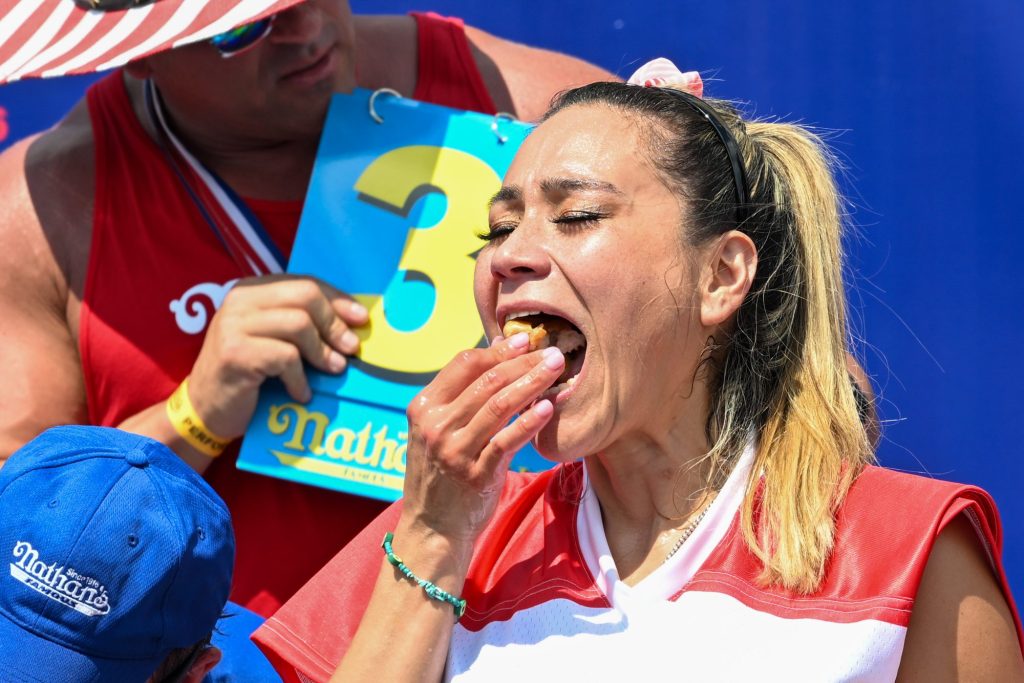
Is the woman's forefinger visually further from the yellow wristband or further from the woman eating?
the yellow wristband

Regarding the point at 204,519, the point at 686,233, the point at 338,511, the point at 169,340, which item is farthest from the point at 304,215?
the point at 686,233

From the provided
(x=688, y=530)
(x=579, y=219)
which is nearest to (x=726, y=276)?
(x=579, y=219)

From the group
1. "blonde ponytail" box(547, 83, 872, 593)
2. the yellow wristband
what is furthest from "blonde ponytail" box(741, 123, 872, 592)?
the yellow wristband

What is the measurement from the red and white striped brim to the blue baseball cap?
2.31ft

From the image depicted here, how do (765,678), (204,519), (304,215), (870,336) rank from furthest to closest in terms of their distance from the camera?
(870,336) < (304,215) < (204,519) < (765,678)

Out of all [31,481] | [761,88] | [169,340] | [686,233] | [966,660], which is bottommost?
[31,481]

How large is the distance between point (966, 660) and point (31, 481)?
1.07 m

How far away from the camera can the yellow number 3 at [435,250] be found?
82.4 inches

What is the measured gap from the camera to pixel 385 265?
84.4 inches

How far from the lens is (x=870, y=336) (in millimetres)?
2537

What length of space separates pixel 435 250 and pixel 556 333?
0.64 m

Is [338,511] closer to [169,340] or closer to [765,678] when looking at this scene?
[169,340]

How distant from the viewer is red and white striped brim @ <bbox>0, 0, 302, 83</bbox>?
6.64 feet

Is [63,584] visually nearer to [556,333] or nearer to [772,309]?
[556,333]
